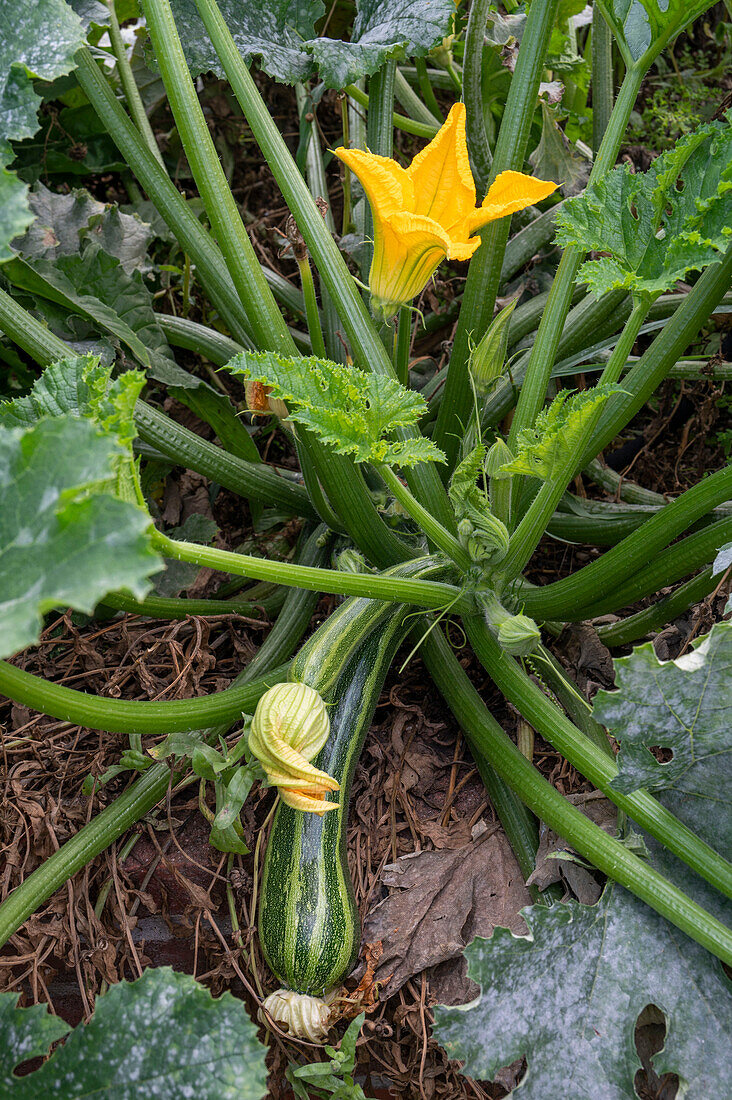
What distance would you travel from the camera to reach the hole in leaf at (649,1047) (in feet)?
3.97

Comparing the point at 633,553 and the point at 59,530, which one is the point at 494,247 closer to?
the point at 633,553

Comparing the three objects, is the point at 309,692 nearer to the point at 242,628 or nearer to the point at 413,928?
the point at 413,928

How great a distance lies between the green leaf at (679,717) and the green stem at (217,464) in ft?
2.78

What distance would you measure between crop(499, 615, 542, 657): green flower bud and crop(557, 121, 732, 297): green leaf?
449mm

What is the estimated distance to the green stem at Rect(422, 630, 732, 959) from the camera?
3.61 feet

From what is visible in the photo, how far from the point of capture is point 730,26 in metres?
2.40

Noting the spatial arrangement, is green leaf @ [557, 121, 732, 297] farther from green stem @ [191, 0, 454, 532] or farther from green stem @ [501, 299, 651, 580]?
green stem @ [191, 0, 454, 532]

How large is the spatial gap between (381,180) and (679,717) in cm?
83

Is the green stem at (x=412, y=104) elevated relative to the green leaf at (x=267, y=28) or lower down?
lower down

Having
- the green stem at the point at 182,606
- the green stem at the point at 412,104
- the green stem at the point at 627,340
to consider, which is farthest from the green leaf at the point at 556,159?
the green stem at the point at 182,606

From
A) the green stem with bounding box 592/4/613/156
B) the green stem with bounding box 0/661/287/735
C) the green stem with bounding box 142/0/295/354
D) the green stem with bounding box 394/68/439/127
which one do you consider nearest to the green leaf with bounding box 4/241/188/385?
the green stem with bounding box 142/0/295/354

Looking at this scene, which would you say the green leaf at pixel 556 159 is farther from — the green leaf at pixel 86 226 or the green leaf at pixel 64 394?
the green leaf at pixel 64 394

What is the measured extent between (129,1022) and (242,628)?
85 cm

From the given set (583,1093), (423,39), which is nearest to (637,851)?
(583,1093)
